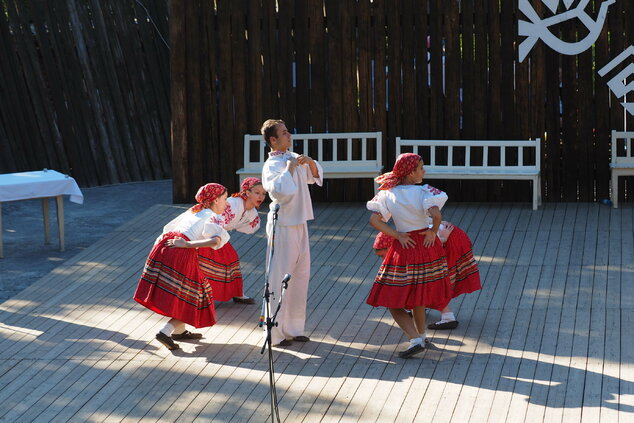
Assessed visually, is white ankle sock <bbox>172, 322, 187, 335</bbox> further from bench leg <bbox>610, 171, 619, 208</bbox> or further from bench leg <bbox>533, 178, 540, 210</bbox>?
bench leg <bbox>610, 171, 619, 208</bbox>

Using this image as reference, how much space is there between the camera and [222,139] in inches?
480

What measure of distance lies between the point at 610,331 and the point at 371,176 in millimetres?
4676

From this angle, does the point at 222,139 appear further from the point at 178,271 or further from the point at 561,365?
the point at 561,365

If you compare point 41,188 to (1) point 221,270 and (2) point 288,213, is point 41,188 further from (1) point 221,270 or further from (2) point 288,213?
(2) point 288,213

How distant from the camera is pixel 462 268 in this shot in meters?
7.42

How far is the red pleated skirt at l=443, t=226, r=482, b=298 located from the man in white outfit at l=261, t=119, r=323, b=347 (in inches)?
40.0

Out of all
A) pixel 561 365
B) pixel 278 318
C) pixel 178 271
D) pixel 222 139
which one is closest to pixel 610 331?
pixel 561 365

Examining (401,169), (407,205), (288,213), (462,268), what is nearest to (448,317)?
(462,268)

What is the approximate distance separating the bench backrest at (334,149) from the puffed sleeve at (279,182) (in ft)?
15.4

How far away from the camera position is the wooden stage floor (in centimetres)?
609

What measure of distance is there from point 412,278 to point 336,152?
202 inches

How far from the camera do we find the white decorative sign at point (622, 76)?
11.3 m

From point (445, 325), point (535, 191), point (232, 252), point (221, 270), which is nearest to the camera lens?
point (445, 325)

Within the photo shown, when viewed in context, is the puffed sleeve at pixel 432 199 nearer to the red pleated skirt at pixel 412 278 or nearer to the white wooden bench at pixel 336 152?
the red pleated skirt at pixel 412 278
